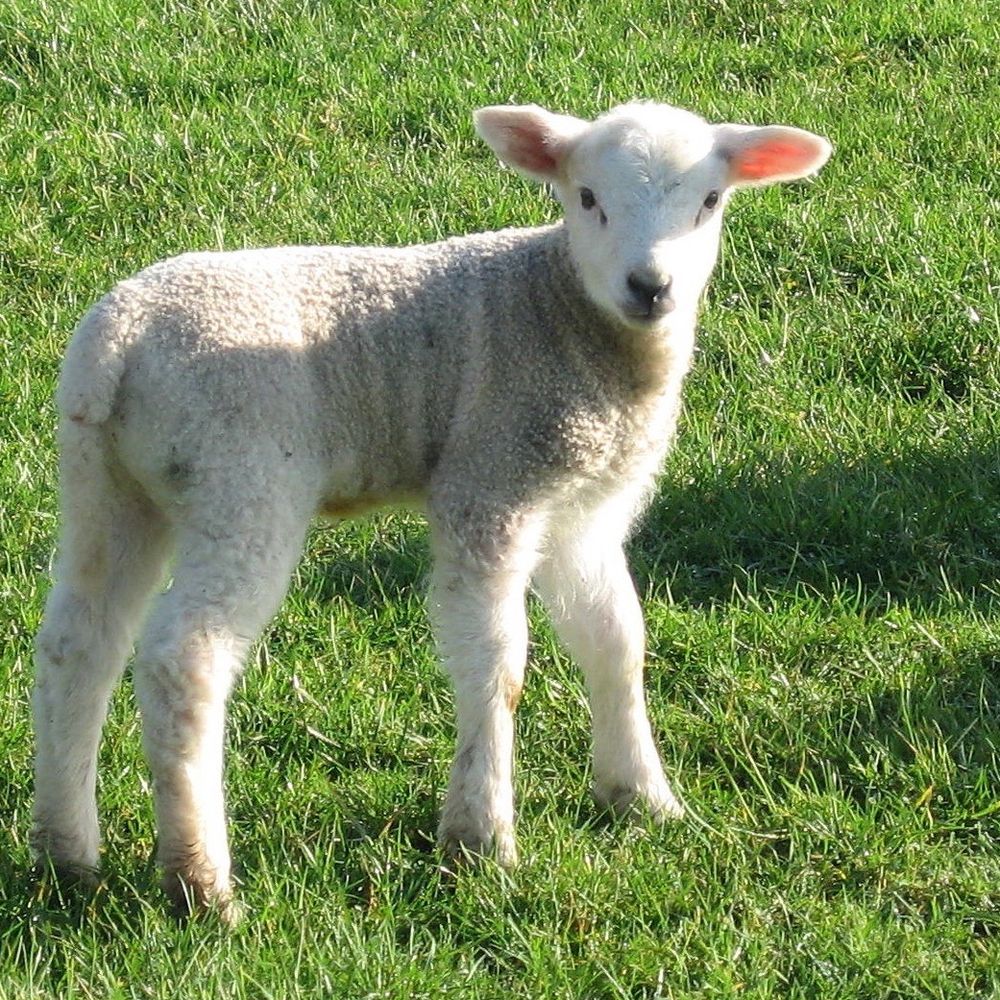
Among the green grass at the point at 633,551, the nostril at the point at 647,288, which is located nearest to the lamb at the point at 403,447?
the nostril at the point at 647,288

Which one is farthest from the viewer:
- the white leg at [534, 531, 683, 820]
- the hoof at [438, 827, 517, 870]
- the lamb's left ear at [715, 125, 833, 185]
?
the white leg at [534, 531, 683, 820]

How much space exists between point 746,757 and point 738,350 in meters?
2.34

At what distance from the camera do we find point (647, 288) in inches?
158

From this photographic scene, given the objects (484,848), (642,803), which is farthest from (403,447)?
(642,803)

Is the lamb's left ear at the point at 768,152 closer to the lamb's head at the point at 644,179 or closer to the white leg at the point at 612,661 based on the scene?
the lamb's head at the point at 644,179

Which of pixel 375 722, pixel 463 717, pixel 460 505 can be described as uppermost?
pixel 460 505

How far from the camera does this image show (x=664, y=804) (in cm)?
448

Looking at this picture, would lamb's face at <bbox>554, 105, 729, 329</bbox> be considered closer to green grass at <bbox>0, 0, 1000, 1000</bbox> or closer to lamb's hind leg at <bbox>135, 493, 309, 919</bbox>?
lamb's hind leg at <bbox>135, 493, 309, 919</bbox>

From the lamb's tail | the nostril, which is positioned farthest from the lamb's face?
the lamb's tail

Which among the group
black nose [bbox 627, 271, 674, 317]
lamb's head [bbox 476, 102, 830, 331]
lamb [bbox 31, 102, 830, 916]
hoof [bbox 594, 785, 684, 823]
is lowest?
hoof [bbox 594, 785, 684, 823]

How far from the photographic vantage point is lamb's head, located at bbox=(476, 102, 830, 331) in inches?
160

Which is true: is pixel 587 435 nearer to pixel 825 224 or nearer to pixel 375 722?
pixel 375 722

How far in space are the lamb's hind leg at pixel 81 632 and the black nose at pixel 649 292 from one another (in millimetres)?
1207

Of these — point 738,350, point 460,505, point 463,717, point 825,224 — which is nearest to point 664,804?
point 463,717
